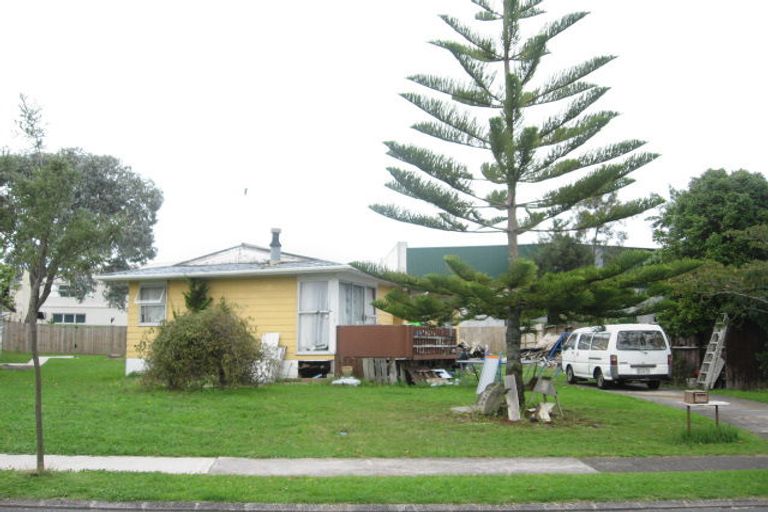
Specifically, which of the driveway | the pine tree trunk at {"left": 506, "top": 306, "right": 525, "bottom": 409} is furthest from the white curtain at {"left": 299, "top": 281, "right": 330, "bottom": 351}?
the driveway

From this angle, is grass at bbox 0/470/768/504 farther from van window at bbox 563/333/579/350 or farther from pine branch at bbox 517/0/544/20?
van window at bbox 563/333/579/350

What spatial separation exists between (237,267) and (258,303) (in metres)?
1.24

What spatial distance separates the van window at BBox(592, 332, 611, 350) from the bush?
939 centimetres

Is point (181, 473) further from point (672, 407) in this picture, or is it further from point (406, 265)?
point (406, 265)

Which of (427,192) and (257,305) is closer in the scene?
(427,192)

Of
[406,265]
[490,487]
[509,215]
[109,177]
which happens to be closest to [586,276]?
[509,215]

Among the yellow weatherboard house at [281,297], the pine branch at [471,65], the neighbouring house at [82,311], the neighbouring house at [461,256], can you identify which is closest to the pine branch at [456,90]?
the pine branch at [471,65]

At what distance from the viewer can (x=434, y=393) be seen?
16.7 meters

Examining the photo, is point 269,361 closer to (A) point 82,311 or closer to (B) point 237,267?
(B) point 237,267

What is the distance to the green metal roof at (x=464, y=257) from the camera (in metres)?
42.2

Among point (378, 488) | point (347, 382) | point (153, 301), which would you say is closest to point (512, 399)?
point (378, 488)

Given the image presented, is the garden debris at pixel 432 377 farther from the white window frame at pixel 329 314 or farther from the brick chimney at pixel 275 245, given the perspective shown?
the brick chimney at pixel 275 245

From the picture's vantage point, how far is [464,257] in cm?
4256

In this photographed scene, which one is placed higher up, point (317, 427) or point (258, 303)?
point (258, 303)
